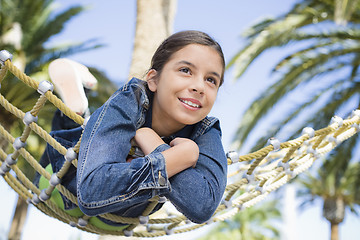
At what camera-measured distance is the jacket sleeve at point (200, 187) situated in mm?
1390

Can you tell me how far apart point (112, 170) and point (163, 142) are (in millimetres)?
275

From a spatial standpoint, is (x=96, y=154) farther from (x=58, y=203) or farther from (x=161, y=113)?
(x=58, y=203)

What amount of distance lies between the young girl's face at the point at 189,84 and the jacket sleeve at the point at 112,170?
0.20m

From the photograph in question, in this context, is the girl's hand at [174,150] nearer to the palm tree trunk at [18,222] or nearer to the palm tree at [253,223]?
the palm tree trunk at [18,222]

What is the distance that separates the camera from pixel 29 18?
817 centimetres

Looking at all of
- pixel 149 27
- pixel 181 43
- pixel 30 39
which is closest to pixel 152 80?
pixel 181 43

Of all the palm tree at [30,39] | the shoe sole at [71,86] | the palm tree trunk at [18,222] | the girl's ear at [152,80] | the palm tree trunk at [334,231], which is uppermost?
the girl's ear at [152,80]

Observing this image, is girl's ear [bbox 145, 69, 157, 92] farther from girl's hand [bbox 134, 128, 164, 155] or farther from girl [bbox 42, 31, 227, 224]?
girl's hand [bbox 134, 128, 164, 155]

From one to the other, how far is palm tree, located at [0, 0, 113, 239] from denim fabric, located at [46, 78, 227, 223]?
6096 mm

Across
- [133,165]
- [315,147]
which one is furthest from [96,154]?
[315,147]

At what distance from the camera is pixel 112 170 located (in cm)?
133

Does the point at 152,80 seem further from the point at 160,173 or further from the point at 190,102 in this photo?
the point at 160,173

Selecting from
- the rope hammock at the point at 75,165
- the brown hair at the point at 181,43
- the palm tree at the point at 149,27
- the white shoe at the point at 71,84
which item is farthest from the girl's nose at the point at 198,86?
the palm tree at the point at 149,27

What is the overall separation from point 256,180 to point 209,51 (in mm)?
964
